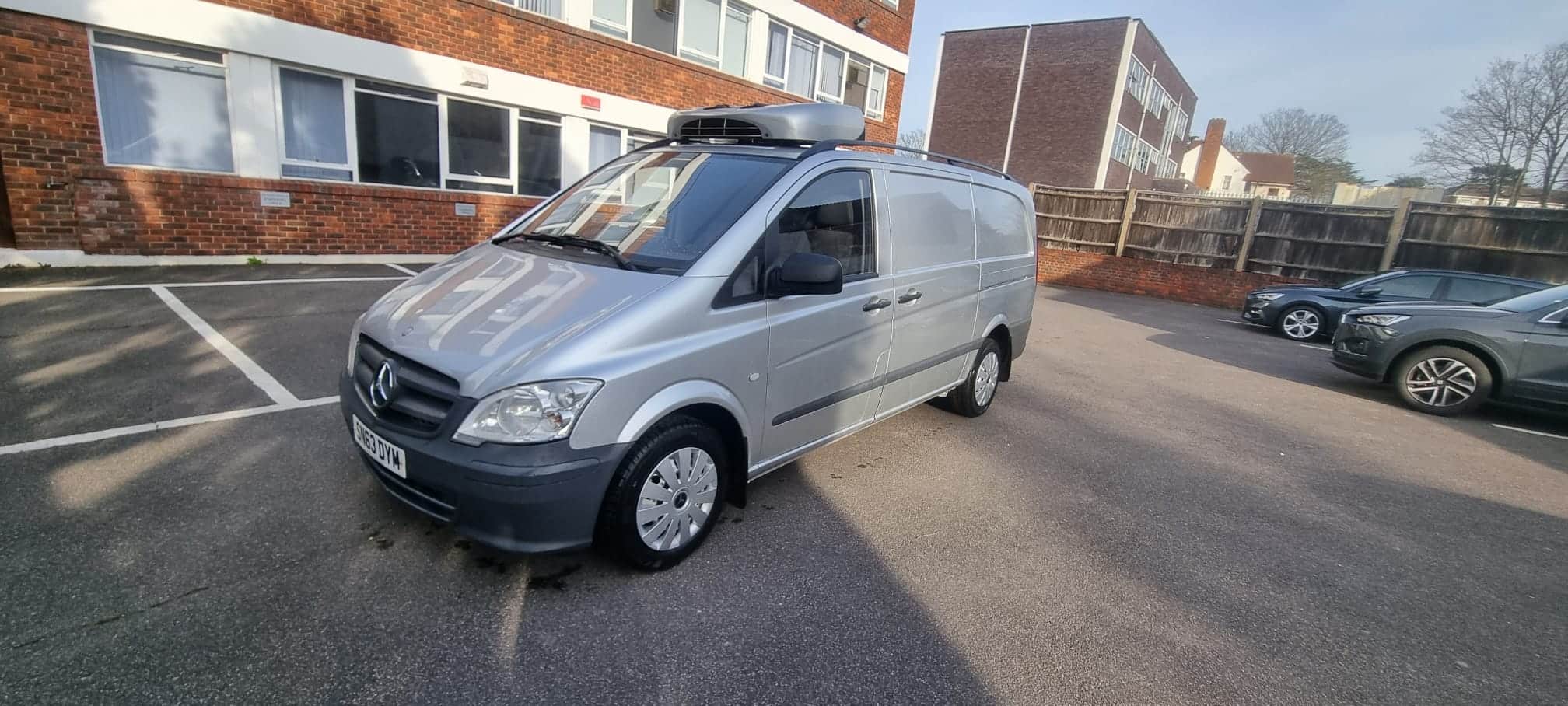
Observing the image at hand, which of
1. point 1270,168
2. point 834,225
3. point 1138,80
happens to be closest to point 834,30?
point 834,225

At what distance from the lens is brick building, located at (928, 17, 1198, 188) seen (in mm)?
30781

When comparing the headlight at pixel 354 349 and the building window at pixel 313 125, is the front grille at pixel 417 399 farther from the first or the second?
the building window at pixel 313 125

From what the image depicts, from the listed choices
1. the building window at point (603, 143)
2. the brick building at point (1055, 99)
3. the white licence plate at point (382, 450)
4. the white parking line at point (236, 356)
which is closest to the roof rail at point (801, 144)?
the white licence plate at point (382, 450)

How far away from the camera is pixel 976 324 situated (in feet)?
16.7

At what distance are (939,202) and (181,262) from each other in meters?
9.67

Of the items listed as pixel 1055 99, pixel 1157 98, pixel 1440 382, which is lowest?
pixel 1440 382

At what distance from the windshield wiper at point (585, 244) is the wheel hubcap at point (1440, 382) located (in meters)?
8.36

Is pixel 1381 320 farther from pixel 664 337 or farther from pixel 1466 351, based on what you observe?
pixel 664 337

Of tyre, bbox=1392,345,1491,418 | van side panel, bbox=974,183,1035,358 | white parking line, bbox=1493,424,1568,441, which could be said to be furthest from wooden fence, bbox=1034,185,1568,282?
van side panel, bbox=974,183,1035,358

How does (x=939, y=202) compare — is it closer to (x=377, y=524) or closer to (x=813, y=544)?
(x=813, y=544)

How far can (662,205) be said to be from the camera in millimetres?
3539

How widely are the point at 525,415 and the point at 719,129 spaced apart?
2519 mm

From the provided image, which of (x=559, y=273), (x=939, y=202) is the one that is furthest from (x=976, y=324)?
(x=559, y=273)

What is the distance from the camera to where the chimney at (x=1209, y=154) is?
56688mm
